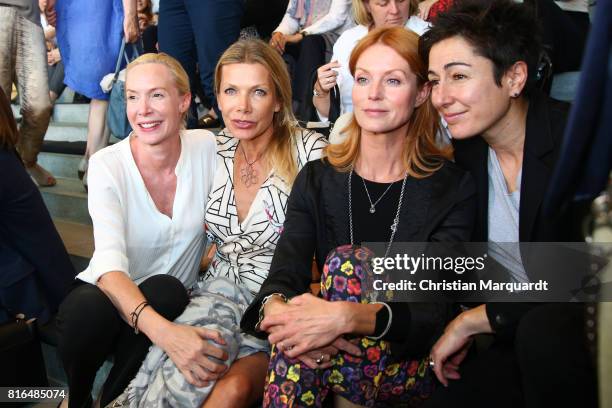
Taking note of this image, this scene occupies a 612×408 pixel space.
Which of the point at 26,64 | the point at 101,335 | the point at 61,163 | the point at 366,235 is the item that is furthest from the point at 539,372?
the point at 61,163

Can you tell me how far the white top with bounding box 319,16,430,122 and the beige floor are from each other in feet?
4.49

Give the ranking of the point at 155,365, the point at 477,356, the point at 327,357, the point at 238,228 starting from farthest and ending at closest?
the point at 238,228
the point at 155,365
the point at 477,356
the point at 327,357

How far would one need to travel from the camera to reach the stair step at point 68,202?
12.0 feet

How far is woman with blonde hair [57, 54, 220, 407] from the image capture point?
1.74m

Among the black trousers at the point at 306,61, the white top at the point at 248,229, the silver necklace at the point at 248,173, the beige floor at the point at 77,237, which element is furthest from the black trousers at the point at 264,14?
the white top at the point at 248,229

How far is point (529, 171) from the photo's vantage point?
5.28 feet

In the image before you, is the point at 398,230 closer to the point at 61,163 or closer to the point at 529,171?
the point at 529,171

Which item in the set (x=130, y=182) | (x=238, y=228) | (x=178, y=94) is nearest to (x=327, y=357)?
(x=238, y=228)

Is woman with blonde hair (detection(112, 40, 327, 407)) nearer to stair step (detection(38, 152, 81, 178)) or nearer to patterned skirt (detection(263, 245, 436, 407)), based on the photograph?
patterned skirt (detection(263, 245, 436, 407))

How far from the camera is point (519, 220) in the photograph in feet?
5.30

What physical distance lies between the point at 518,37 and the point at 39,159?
388 centimetres

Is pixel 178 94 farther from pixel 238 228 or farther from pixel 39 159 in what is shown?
pixel 39 159

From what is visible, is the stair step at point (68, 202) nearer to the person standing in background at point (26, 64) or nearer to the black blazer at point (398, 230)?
the person standing in background at point (26, 64)

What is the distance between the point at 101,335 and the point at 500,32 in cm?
140
